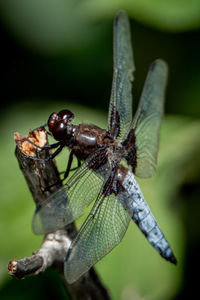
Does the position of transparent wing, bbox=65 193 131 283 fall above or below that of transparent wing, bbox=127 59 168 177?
below

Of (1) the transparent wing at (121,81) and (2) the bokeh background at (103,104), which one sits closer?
(1) the transparent wing at (121,81)

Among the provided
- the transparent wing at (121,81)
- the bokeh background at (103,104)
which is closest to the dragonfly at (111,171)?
the transparent wing at (121,81)

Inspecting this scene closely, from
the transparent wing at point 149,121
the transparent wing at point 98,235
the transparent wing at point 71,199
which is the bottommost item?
the transparent wing at point 98,235

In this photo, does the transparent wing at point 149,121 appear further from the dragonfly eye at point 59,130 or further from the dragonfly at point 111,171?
the dragonfly eye at point 59,130

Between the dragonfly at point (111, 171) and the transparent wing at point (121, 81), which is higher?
the transparent wing at point (121, 81)

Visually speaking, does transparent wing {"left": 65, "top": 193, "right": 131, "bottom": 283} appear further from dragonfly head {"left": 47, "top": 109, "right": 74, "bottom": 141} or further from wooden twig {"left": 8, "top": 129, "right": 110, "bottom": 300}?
dragonfly head {"left": 47, "top": 109, "right": 74, "bottom": 141}

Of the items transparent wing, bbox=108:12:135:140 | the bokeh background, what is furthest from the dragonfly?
the bokeh background

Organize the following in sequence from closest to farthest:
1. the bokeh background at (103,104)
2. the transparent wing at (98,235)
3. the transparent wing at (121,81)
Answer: the transparent wing at (98,235)
the transparent wing at (121,81)
the bokeh background at (103,104)

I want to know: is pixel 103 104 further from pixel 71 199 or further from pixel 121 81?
pixel 71 199
